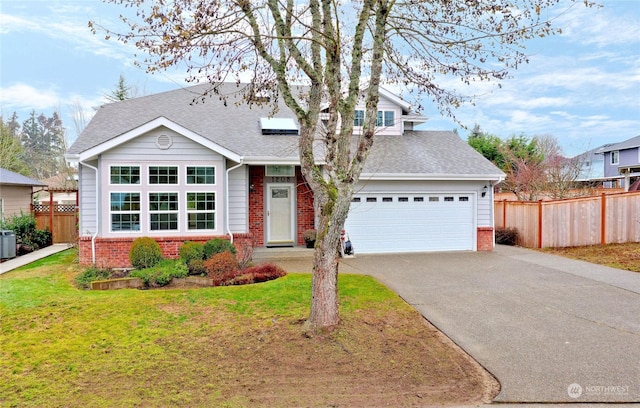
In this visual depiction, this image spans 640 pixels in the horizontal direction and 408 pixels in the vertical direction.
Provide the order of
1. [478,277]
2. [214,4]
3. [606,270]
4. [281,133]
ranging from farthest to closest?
[281,133] < [606,270] < [478,277] < [214,4]

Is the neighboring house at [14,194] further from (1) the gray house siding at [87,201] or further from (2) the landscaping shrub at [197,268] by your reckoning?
(2) the landscaping shrub at [197,268]

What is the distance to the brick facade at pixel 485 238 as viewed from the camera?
14.5 m

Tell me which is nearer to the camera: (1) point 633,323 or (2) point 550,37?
(2) point 550,37

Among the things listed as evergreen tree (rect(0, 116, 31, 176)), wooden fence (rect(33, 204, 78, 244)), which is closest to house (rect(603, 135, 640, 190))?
wooden fence (rect(33, 204, 78, 244))

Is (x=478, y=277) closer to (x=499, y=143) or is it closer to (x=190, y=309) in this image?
(x=190, y=309)

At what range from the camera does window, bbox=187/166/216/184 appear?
1172 cm

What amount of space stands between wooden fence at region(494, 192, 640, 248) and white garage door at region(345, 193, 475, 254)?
9.47 ft

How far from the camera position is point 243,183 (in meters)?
12.8

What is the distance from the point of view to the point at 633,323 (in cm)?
668

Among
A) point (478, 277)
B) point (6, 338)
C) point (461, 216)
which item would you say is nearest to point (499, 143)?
point (461, 216)

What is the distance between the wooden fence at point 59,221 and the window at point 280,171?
8033mm

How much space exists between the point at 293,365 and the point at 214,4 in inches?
188

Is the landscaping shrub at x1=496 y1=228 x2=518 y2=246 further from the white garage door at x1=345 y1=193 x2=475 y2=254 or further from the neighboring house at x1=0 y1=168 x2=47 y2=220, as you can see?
the neighboring house at x1=0 y1=168 x2=47 y2=220

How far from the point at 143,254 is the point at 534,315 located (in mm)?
8905
